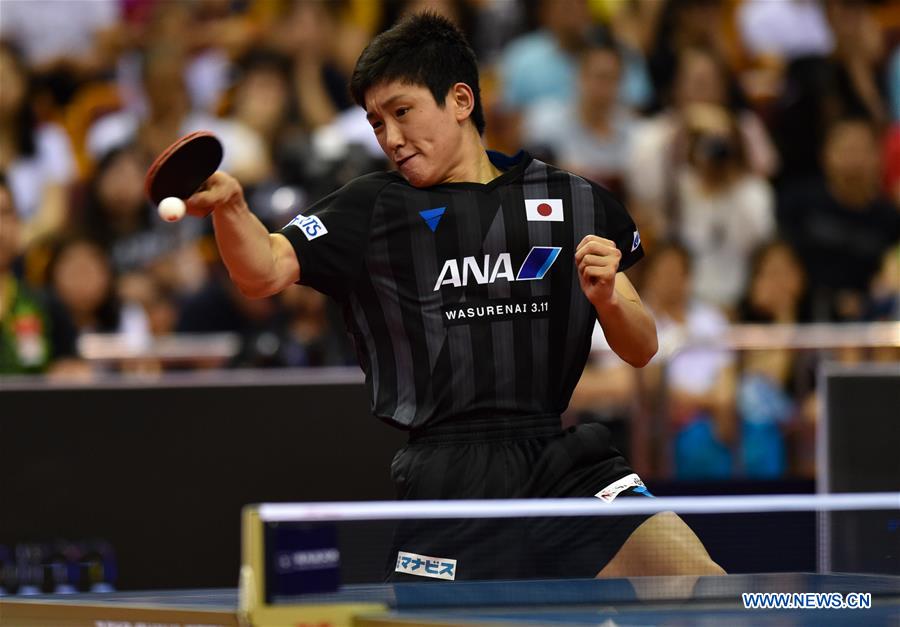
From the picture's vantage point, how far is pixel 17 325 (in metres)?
7.97

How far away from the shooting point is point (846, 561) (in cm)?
448

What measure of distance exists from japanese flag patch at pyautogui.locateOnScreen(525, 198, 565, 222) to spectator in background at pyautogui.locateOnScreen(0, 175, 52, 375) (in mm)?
4419

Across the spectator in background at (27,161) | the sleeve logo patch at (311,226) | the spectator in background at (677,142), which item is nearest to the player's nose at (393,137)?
the sleeve logo patch at (311,226)

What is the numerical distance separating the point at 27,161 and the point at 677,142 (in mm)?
4624

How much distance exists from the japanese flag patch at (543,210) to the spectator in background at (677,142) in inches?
212

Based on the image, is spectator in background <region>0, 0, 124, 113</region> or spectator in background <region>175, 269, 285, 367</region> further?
spectator in background <region>0, 0, 124, 113</region>

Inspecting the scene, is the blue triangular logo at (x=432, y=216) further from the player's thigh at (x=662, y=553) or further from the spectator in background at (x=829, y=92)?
the spectator in background at (x=829, y=92)

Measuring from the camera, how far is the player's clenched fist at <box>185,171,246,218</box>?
147 inches

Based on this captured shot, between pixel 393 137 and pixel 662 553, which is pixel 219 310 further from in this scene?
pixel 662 553

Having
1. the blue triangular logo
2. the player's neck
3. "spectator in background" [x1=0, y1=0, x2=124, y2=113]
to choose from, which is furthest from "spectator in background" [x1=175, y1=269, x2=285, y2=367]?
the blue triangular logo

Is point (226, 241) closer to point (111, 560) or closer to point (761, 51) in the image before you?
point (111, 560)

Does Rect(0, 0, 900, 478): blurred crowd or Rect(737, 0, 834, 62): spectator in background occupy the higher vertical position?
Rect(737, 0, 834, 62): spectator in background

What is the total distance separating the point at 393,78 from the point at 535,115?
6.35m

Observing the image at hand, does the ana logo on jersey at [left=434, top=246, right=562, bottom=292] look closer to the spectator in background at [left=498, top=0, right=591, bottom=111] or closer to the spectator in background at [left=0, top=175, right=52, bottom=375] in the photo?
the spectator in background at [left=0, top=175, right=52, bottom=375]
